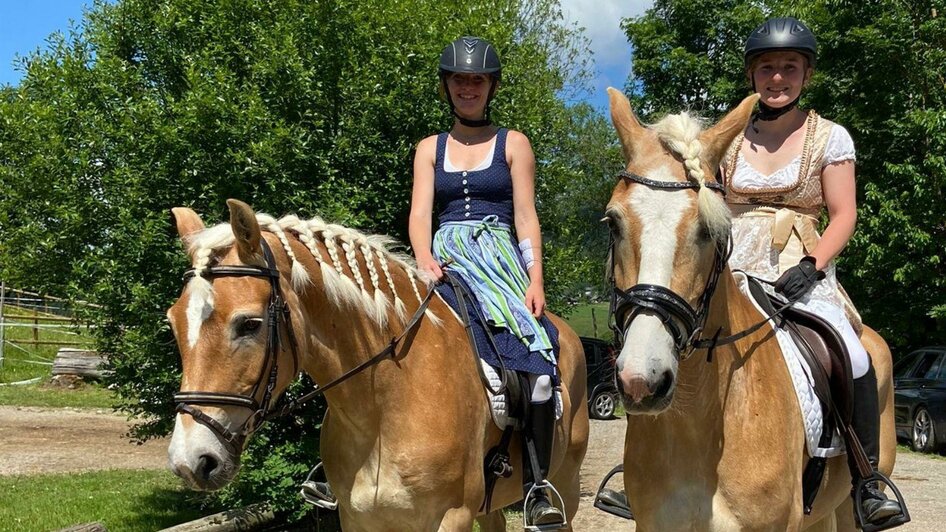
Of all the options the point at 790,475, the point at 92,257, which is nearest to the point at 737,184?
the point at 790,475

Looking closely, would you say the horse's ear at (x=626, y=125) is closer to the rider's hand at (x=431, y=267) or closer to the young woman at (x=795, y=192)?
the young woman at (x=795, y=192)

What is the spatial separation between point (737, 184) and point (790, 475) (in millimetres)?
1540

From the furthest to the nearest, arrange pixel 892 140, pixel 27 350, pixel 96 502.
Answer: pixel 27 350
pixel 892 140
pixel 96 502

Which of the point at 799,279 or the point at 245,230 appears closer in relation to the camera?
the point at 245,230

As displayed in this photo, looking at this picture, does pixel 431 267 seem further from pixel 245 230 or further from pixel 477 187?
pixel 245 230

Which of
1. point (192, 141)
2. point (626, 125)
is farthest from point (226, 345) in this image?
point (192, 141)

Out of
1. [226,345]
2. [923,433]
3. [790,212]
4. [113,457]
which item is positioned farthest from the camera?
[923,433]

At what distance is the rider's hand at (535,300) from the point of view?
4.41 metres

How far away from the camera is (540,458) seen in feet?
14.0

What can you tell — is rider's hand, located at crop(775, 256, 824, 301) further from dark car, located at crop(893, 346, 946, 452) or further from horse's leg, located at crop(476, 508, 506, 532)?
dark car, located at crop(893, 346, 946, 452)

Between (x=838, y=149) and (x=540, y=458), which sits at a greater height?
(x=838, y=149)

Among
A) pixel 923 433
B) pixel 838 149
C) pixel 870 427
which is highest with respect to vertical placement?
pixel 838 149

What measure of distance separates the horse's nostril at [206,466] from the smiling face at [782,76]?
3.10 meters

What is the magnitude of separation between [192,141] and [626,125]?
14.5ft
